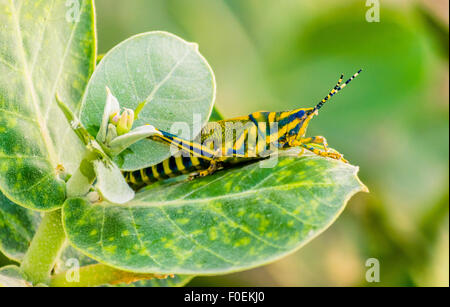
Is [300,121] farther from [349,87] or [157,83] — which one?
[349,87]

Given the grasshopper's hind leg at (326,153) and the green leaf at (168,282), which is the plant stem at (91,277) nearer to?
the green leaf at (168,282)

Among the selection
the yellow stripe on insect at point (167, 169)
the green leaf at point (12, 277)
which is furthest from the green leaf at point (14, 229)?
the yellow stripe on insect at point (167, 169)

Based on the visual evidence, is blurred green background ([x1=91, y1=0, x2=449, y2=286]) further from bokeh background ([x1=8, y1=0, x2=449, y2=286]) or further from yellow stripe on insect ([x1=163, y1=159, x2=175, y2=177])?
yellow stripe on insect ([x1=163, y1=159, x2=175, y2=177])

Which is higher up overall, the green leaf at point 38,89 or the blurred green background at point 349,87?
the blurred green background at point 349,87

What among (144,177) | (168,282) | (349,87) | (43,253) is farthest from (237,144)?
(349,87)
